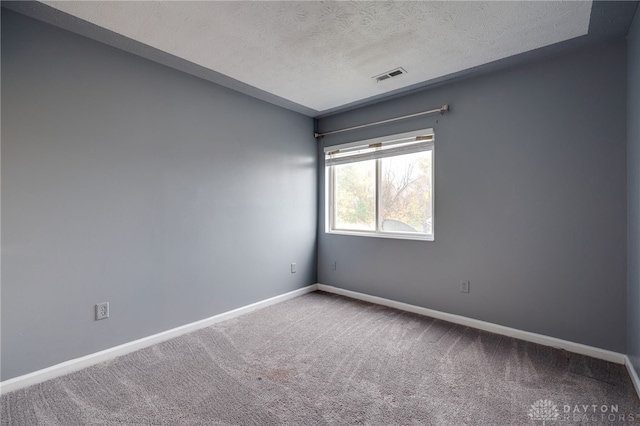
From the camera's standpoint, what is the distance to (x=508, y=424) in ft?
5.44

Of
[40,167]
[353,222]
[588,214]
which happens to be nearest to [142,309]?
[40,167]

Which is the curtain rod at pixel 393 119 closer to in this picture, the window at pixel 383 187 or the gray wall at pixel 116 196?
the window at pixel 383 187

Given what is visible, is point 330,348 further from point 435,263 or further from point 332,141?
point 332,141

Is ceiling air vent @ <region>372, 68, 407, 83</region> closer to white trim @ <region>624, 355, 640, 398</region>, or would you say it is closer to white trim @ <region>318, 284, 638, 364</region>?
white trim @ <region>318, 284, 638, 364</region>

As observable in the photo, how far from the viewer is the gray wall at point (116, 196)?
1.99 m

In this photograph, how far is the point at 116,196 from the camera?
7.91 feet

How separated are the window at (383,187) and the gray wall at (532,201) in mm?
155

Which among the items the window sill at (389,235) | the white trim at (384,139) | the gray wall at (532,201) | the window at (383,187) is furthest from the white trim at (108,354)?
the white trim at (384,139)

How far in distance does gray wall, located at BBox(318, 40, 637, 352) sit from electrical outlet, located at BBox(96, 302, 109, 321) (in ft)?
9.31

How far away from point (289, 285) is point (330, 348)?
1.47 m

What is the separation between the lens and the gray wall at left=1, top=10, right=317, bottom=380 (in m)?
1.99

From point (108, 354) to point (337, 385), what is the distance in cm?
181

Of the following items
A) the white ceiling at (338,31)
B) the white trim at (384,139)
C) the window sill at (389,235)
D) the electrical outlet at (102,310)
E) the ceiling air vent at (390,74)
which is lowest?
the electrical outlet at (102,310)

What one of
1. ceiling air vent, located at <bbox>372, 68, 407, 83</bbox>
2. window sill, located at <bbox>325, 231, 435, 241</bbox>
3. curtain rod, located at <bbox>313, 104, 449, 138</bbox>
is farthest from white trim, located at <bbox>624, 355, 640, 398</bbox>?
ceiling air vent, located at <bbox>372, 68, 407, 83</bbox>
